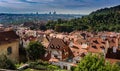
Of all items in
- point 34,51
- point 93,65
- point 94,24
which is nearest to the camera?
point 93,65

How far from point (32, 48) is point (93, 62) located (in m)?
13.9

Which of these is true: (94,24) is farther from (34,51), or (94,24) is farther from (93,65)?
(93,65)

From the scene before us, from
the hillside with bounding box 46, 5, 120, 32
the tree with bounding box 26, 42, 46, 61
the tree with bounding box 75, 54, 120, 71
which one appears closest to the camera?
the tree with bounding box 75, 54, 120, 71

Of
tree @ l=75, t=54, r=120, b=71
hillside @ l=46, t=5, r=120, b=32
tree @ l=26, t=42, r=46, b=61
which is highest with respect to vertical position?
tree @ l=75, t=54, r=120, b=71

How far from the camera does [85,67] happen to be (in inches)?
914

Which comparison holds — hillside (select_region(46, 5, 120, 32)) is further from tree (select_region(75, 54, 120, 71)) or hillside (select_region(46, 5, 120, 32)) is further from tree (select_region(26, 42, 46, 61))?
tree (select_region(75, 54, 120, 71))

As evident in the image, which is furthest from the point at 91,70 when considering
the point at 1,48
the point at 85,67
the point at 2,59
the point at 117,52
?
the point at 117,52

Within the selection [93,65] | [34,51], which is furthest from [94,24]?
[93,65]

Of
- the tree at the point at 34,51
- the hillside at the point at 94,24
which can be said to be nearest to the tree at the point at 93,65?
the tree at the point at 34,51

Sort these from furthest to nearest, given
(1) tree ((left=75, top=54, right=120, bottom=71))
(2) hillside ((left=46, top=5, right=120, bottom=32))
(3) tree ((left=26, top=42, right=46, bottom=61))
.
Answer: (2) hillside ((left=46, top=5, right=120, bottom=32))
(3) tree ((left=26, top=42, right=46, bottom=61))
(1) tree ((left=75, top=54, right=120, bottom=71))

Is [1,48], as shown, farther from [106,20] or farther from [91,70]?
[106,20]

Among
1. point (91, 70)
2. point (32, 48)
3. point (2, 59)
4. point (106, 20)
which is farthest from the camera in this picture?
point (106, 20)

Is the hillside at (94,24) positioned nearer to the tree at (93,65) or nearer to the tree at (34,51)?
the tree at (34,51)

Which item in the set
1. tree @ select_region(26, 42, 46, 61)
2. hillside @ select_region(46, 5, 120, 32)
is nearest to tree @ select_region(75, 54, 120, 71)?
tree @ select_region(26, 42, 46, 61)
